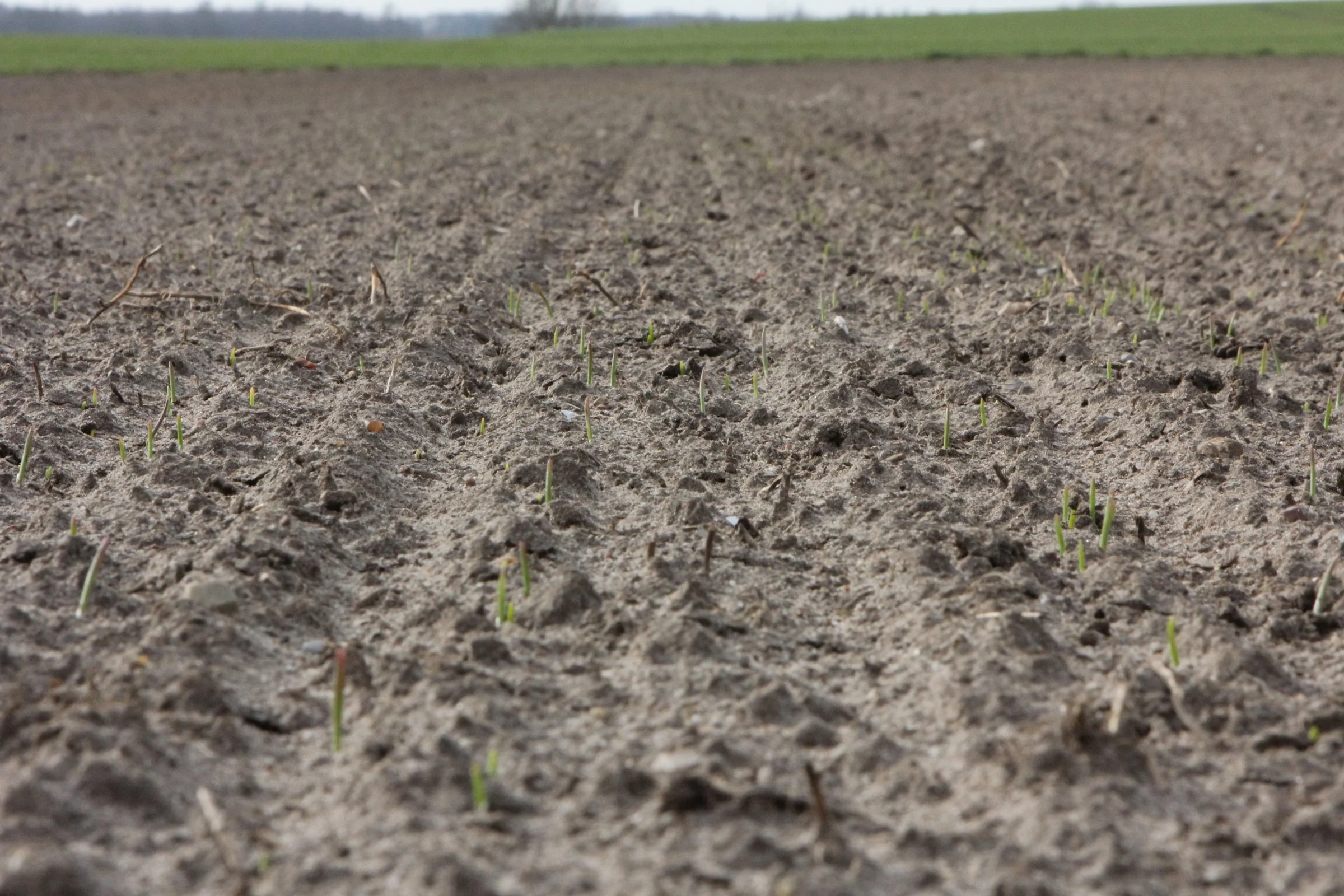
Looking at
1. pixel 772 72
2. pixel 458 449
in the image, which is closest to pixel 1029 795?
pixel 458 449

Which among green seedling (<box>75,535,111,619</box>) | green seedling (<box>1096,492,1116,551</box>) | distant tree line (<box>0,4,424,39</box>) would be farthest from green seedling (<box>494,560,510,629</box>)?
distant tree line (<box>0,4,424,39</box>)

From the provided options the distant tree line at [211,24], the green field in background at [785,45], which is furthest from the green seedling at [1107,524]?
the distant tree line at [211,24]

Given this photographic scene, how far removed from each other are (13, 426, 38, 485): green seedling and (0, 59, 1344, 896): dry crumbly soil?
37mm

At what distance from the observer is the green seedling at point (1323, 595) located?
2.89 m

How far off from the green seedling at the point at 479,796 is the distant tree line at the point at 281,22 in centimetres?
6319

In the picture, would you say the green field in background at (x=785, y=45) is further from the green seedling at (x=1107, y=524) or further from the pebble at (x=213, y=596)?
the green seedling at (x=1107, y=524)

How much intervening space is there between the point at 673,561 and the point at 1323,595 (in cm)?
156

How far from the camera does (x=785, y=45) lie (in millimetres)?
32375

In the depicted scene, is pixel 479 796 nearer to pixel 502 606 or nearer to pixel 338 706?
pixel 338 706

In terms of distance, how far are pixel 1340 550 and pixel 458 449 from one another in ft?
8.40

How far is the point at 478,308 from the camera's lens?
5594 mm

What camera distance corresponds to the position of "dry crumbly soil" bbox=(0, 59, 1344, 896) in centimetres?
209

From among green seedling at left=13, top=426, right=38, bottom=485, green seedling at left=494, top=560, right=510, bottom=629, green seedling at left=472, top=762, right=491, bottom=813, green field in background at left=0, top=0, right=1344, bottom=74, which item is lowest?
green seedling at left=472, top=762, right=491, bottom=813

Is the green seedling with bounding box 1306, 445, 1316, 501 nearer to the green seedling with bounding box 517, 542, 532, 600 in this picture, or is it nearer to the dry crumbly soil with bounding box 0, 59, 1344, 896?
the dry crumbly soil with bounding box 0, 59, 1344, 896
